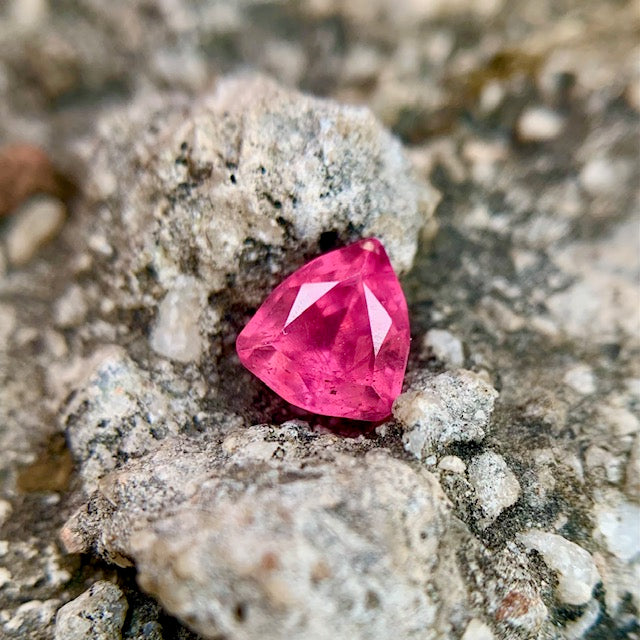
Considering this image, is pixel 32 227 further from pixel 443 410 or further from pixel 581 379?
pixel 581 379

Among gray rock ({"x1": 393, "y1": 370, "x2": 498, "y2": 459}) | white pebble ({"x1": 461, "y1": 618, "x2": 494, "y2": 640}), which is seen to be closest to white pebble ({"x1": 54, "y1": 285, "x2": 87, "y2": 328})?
gray rock ({"x1": 393, "y1": 370, "x2": 498, "y2": 459})

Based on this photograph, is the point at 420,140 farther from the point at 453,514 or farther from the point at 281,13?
the point at 453,514

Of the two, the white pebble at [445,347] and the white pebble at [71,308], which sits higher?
the white pebble at [71,308]

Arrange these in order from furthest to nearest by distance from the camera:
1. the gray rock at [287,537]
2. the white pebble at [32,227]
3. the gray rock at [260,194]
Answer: the white pebble at [32,227]
the gray rock at [260,194]
the gray rock at [287,537]

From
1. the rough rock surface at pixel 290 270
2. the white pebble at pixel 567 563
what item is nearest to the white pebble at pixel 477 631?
the rough rock surface at pixel 290 270

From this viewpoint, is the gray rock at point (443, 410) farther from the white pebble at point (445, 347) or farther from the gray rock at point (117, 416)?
the gray rock at point (117, 416)

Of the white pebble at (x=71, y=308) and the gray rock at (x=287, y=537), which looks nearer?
the gray rock at (x=287, y=537)

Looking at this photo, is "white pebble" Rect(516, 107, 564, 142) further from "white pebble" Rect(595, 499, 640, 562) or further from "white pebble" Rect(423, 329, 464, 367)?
"white pebble" Rect(595, 499, 640, 562)
